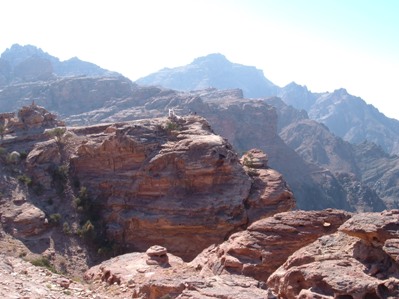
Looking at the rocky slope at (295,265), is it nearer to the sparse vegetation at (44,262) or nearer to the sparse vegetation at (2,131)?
the sparse vegetation at (44,262)

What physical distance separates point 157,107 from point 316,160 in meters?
59.7

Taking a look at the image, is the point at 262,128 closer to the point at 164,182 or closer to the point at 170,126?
the point at 170,126

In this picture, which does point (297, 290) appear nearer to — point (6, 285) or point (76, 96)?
point (6, 285)

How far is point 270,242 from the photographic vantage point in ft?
70.9

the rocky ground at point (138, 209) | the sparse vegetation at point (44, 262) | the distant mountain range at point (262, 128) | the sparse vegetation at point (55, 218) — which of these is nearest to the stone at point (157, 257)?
the rocky ground at point (138, 209)

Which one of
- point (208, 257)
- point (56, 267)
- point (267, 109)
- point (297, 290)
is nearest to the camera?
point (297, 290)

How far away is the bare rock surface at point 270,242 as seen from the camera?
69.2ft

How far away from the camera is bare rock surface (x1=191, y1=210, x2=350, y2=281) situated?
69.2 feet

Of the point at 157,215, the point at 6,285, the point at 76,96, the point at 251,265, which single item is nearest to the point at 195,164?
the point at 157,215

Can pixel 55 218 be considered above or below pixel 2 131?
below

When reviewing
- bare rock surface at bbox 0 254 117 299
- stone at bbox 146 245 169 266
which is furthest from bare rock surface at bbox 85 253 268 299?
bare rock surface at bbox 0 254 117 299

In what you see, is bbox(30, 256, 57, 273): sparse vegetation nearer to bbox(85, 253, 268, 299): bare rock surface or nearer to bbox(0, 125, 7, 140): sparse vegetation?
A: bbox(85, 253, 268, 299): bare rock surface

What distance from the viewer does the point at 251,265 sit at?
21.1 meters

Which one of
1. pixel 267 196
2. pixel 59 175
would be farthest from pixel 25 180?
pixel 267 196
